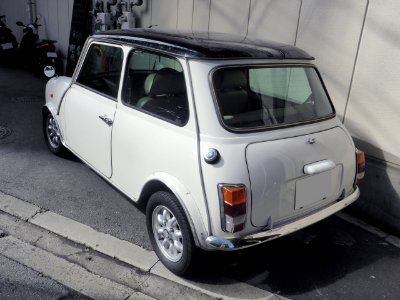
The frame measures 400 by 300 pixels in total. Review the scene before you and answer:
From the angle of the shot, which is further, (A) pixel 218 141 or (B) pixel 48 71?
(B) pixel 48 71

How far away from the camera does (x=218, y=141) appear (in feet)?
8.46

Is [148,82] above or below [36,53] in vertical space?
above

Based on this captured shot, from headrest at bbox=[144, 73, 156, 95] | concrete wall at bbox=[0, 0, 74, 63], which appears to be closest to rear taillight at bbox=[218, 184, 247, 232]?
headrest at bbox=[144, 73, 156, 95]

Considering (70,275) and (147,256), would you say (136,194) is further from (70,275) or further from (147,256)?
(70,275)

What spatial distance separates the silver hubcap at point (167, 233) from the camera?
9.71ft

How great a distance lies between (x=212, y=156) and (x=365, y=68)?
237cm

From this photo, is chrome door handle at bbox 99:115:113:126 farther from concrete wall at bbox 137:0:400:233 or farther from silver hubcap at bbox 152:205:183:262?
concrete wall at bbox 137:0:400:233

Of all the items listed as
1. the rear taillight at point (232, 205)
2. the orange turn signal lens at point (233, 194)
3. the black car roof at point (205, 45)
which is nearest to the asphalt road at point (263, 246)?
the rear taillight at point (232, 205)

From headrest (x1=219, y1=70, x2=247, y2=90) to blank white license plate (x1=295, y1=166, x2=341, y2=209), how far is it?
851mm

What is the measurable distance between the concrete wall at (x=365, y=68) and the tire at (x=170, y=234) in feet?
5.85

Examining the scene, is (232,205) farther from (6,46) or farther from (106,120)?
(6,46)

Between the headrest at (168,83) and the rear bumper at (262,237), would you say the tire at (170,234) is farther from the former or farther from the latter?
the headrest at (168,83)

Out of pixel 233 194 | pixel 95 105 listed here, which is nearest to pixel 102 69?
pixel 95 105

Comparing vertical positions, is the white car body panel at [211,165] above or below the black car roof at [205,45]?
below
